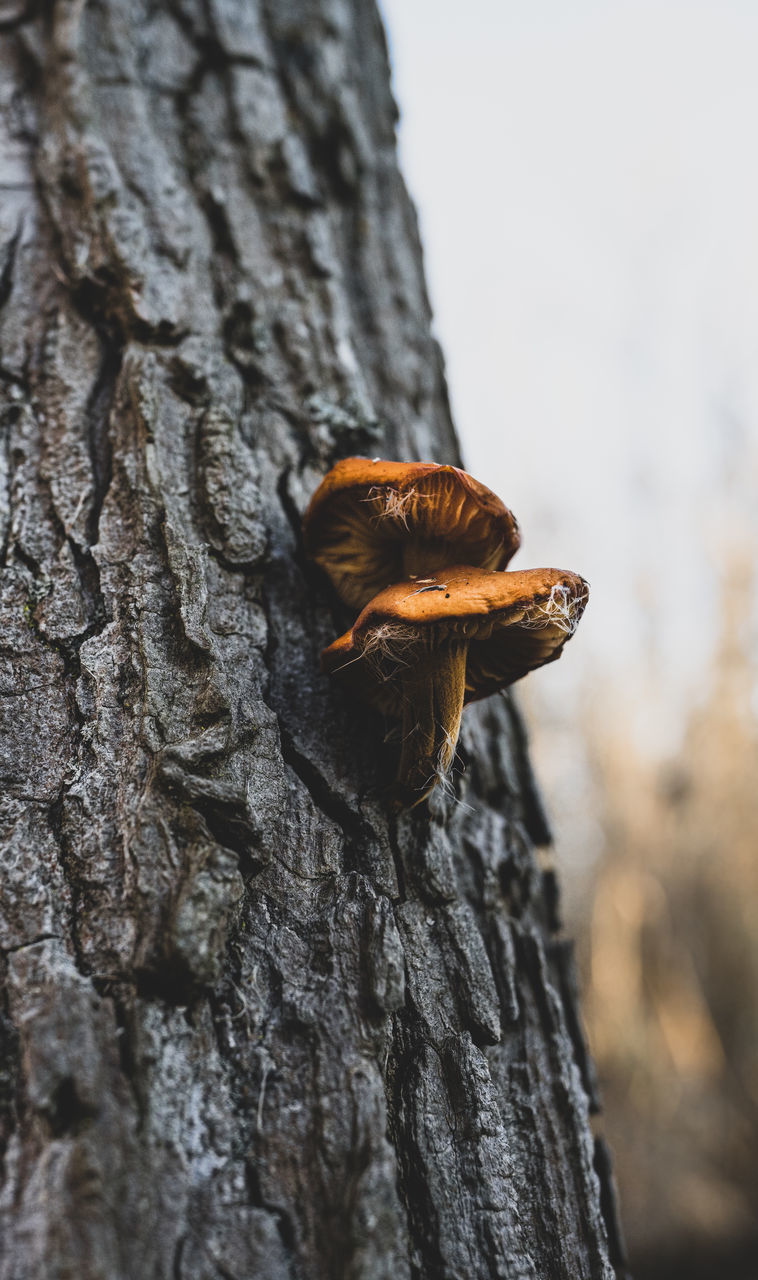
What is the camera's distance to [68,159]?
1773 millimetres

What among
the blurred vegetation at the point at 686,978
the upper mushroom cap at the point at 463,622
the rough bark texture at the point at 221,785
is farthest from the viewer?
the blurred vegetation at the point at 686,978

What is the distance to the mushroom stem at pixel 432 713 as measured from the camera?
1.22 m

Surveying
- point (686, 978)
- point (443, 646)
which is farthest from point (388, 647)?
point (686, 978)

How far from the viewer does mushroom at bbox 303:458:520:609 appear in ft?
3.96

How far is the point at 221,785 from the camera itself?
1.17 m

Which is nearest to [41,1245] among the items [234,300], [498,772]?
[498,772]

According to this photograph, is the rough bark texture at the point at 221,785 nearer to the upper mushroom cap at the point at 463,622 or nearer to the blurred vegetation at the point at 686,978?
the upper mushroom cap at the point at 463,622

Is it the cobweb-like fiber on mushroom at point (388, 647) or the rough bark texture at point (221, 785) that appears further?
the cobweb-like fiber on mushroom at point (388, 647)

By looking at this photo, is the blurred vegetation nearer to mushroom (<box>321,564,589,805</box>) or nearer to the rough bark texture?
the rough bark texture

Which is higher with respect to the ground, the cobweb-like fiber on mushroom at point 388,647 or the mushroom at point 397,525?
the mushroom at point 397,525

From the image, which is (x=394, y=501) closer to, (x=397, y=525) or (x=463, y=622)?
(x=397, y=525)

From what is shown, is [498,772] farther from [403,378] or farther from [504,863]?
[403,378]

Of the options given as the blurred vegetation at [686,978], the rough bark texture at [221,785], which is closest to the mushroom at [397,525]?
the rough bark texture at [221,785]

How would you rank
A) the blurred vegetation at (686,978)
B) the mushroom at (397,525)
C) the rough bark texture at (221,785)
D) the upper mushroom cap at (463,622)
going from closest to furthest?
the rough bark texture at (221,785) → the upper mushroom cap at (463,622) → the mushroom at (397,525) → the blurred vegetation at (686,978)
